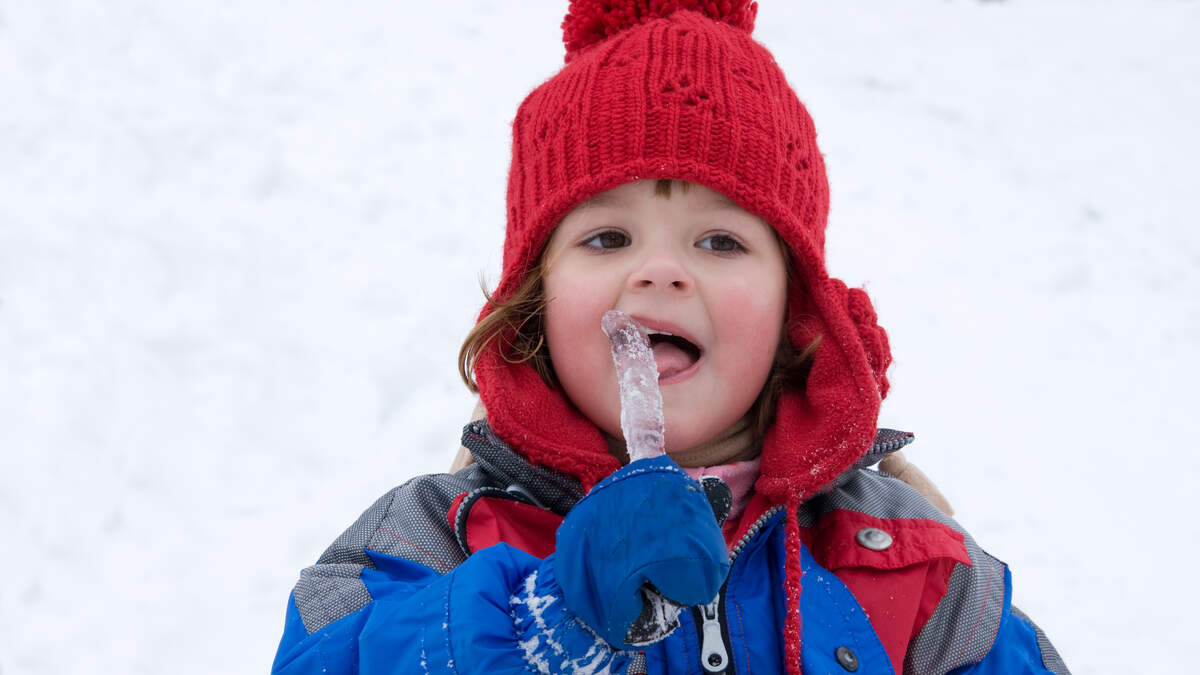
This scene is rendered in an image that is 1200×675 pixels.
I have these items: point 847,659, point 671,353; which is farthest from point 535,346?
point 847,659

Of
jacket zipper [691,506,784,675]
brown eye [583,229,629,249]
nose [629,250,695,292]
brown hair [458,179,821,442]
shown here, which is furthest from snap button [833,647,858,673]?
brown eye [583,229,629,249]

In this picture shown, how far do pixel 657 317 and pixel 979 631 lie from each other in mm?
854

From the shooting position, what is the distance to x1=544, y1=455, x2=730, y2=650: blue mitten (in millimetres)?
1210

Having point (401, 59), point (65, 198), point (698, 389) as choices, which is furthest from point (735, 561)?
point (401, 59)

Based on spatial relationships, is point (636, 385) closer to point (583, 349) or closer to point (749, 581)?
point (583, 349)

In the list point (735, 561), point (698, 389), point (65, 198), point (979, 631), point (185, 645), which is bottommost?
point (185, 645)

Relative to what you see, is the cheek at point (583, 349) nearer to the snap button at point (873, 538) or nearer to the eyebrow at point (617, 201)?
the eyebrow at point (617, 201)

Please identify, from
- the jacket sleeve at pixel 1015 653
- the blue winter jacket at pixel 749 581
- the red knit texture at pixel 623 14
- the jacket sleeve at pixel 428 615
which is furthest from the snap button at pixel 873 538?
the red knit texture at pixel 623 14

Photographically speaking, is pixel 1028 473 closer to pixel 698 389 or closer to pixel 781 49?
pixel 698 389

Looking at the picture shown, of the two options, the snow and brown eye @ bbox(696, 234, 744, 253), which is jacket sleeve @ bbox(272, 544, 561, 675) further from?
brown eye @ bbox(696, 234, 744, 253)

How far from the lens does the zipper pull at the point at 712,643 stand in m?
1.65

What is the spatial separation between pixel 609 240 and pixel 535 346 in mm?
289

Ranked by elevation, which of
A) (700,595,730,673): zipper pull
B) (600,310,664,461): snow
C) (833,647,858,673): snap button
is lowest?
(833,647,858,673): snap button

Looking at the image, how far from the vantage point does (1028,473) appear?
10.8 ft
